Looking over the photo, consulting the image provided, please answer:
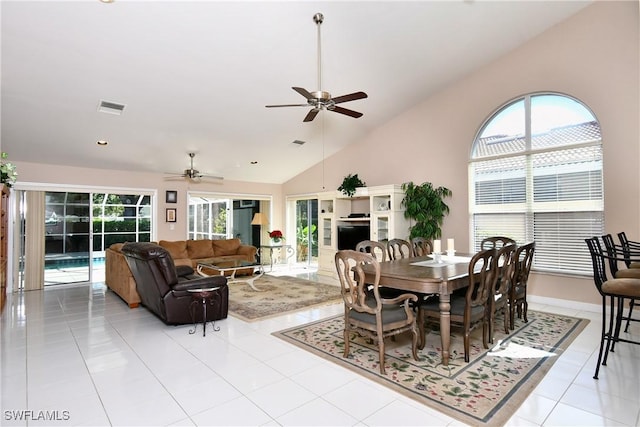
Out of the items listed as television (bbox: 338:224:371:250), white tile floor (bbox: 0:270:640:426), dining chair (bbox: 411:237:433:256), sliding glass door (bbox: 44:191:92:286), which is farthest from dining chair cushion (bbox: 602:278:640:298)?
sliding glass door (bbox: 44:191:92:286)

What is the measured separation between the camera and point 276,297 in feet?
17.9

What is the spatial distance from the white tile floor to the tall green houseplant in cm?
269

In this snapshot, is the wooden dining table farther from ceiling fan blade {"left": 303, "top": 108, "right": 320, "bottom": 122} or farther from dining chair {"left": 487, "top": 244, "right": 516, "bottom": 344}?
ceiling fan blade {"left": 303, "top": 108, "right": 320, "bottom": 122}

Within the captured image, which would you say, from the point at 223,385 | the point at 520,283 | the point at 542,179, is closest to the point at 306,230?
the point at 542,179

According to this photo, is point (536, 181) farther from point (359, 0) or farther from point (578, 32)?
point (359, 0)

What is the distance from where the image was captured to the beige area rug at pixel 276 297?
464 cm

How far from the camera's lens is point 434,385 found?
8.40 feet

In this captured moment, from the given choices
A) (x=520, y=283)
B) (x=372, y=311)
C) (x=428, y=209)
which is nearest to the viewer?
(x=372, y=311)

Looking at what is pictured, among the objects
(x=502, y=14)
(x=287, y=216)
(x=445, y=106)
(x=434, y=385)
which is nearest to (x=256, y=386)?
(x=434, y=385)

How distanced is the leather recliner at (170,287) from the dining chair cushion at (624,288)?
3.85 m

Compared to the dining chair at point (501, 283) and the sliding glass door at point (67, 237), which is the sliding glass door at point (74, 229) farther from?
the dining chair at point (501, 283)

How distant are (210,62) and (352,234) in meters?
4.33

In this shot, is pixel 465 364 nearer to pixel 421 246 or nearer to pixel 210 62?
pixel 421 246

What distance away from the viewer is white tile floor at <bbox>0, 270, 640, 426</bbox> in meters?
2.18
